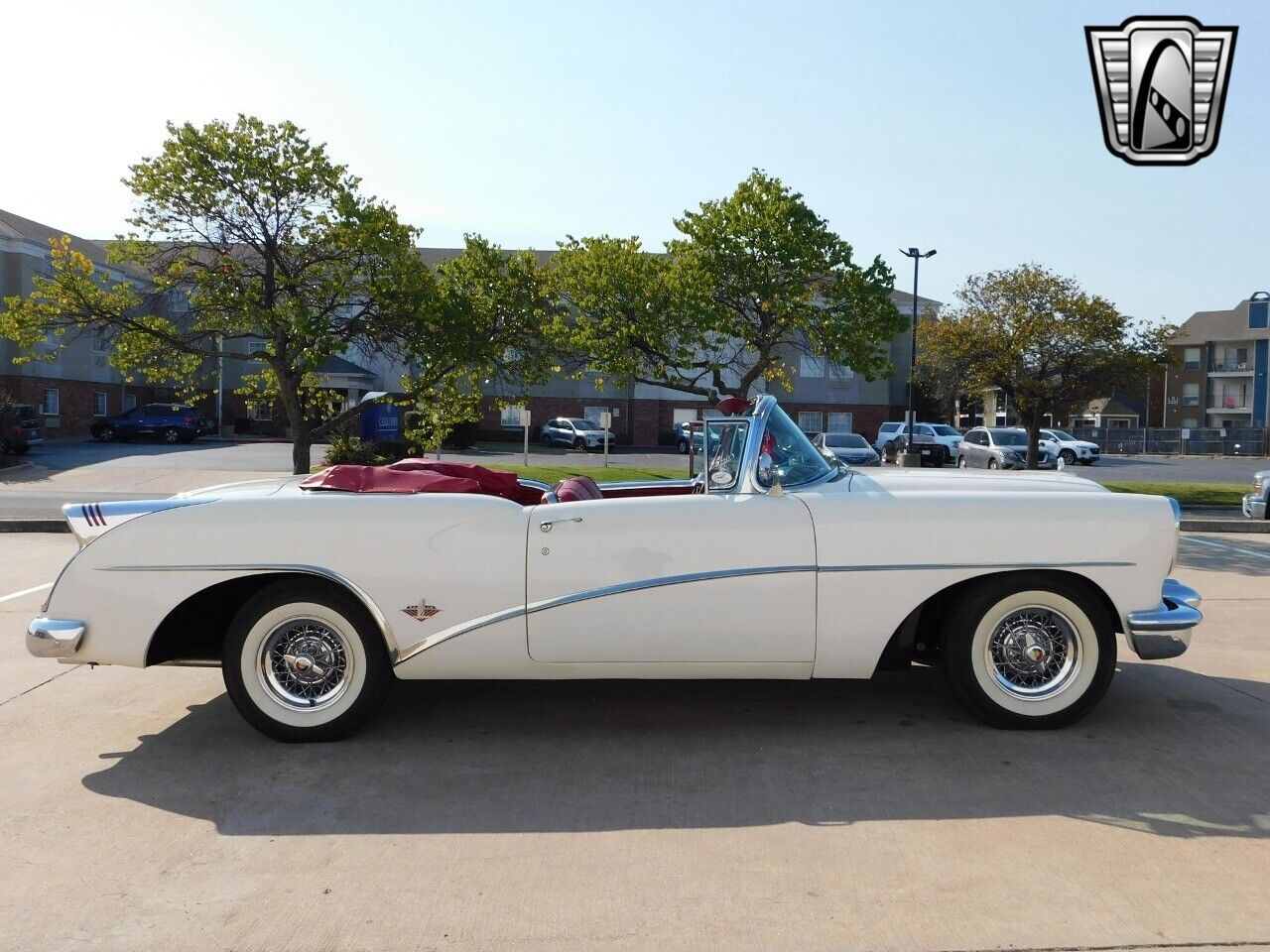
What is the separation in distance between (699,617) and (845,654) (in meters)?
0.69

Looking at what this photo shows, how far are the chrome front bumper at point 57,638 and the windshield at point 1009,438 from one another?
3383 centimetres

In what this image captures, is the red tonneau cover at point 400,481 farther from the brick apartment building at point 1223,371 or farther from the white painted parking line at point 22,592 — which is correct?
the brick apartment building at point 1223,371

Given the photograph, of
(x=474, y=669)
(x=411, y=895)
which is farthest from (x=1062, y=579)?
(x=411, y=895)

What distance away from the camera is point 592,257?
2162 cm

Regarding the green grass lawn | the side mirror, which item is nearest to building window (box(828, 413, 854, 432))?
the green grass lawn

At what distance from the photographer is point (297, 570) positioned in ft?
15.9

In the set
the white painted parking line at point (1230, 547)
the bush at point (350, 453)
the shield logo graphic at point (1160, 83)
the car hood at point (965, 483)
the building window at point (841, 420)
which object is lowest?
the white painted parking line at point (1230, 547)

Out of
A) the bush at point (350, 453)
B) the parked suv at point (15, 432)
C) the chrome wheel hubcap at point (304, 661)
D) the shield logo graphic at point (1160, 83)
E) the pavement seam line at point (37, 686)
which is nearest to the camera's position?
the chrome wheel hubcap at point (304, 661)

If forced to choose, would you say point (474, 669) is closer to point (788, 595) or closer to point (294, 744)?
point (294, 744)

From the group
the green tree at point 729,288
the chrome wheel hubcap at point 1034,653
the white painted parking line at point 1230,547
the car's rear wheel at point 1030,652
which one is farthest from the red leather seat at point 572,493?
the green tree at point 729,288

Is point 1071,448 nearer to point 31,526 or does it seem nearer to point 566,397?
point 566,397

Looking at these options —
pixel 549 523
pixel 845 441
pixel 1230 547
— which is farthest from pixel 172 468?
pixel 549 523

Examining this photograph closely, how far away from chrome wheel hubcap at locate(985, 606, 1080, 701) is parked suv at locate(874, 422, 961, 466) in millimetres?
34562

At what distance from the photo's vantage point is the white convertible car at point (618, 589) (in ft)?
15.8
